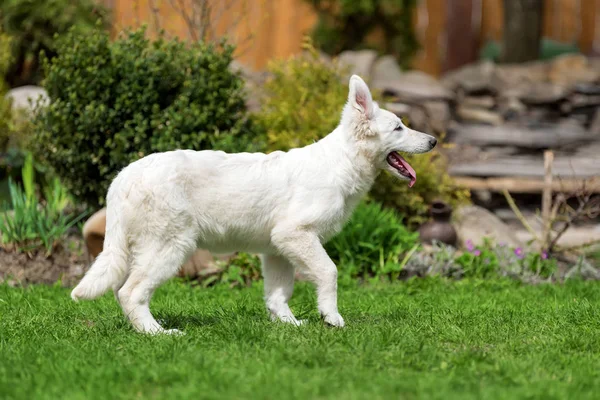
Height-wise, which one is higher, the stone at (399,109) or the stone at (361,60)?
the stone at (361,60)

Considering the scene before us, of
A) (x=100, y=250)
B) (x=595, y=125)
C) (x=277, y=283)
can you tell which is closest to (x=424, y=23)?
(x=595, y=125)

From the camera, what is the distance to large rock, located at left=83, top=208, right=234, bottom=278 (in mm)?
7641

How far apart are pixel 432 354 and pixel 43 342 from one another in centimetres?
205

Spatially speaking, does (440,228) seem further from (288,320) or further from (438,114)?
(288,320)

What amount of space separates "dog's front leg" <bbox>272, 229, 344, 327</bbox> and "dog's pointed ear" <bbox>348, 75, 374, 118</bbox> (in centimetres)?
83

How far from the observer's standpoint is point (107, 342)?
4.70 metres

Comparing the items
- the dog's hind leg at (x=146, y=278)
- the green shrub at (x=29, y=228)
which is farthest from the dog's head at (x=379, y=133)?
the green shrub at (x=29, y=228)

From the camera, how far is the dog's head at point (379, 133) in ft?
17.7

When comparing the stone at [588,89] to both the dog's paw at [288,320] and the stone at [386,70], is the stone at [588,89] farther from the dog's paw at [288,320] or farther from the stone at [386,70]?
the dog's paw at [288,320]

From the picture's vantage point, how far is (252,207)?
5.23 meters

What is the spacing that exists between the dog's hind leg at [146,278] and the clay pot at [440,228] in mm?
4071

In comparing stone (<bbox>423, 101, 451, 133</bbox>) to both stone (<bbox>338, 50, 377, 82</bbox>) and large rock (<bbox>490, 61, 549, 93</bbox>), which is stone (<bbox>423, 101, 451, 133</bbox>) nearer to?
stone (<bbox>338, 50, 377, 82</bbox>)

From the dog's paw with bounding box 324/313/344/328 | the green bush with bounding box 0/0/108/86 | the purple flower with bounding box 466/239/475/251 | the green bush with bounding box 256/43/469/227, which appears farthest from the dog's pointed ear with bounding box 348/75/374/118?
the green bush with bounding box 0/0/108/86

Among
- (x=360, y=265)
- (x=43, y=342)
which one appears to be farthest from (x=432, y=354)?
(x=360, y=265)
